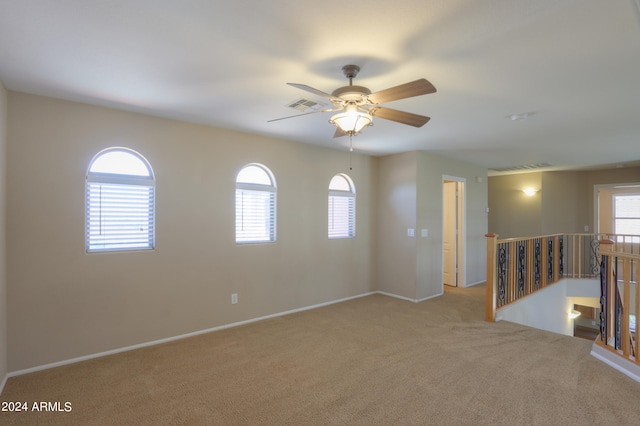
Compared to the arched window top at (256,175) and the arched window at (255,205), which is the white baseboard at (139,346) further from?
the arched window top at (256,175)

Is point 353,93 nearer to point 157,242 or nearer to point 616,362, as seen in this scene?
point 157,242

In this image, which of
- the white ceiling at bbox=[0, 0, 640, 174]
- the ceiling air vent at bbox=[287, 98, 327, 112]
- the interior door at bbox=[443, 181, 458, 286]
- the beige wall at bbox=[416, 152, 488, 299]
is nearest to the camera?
the white ceiling at bbox=[0, 0, 640, 174]

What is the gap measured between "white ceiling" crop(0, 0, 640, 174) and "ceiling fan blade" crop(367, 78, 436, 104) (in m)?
0.27

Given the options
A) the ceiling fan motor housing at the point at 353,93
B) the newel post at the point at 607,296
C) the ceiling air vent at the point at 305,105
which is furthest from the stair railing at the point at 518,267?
the ceiling fan motor housing at the point at 353,93

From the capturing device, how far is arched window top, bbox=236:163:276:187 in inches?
170

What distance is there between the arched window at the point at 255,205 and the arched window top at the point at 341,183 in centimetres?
117

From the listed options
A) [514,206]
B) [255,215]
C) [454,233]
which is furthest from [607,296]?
[514,206]

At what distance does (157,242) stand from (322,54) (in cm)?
264

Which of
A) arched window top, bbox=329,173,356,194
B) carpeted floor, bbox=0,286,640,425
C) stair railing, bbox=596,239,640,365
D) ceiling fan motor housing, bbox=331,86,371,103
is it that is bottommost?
carpeted floor, bbox=0,286,640,425

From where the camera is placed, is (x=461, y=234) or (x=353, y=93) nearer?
(x=353, y=93)

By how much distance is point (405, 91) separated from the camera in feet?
6.77

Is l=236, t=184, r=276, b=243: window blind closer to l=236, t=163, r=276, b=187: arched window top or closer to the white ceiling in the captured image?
l=236, t=163, r=276, b=187: arched window top

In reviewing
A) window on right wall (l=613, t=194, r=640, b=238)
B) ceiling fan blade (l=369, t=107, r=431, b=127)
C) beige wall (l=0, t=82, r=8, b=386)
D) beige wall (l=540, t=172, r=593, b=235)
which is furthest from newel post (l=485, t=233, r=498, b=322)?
window on right wall (l=613, t=194, r=640, b=238)

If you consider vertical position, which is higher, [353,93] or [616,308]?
[353,93]
